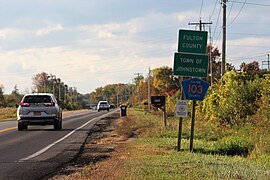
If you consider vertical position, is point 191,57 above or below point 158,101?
above

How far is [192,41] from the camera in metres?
15.3

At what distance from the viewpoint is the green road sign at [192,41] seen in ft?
49.9

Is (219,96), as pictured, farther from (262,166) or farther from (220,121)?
(262,166)

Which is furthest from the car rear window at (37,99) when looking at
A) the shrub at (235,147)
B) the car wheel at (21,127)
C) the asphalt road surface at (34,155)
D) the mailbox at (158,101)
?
the shrub at (235,147)

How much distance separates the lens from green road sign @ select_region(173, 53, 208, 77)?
1526 centimetres

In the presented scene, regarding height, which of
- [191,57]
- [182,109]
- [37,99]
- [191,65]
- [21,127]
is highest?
[191,57]

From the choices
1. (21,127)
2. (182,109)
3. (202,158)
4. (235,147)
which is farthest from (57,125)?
(202,158)

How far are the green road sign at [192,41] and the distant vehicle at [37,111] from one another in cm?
1110

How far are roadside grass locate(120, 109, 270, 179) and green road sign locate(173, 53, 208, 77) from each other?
7.77 feet

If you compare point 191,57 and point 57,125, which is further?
point 57,125

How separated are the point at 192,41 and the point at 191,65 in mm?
728

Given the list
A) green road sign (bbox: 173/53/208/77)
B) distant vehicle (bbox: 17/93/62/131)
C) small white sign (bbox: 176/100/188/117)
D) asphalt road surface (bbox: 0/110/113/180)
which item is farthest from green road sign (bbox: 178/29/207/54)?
distant vehicle (bbox: 17/93/62/131)

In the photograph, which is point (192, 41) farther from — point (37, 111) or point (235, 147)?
point (37, 111)

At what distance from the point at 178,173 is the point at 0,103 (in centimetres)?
11412
